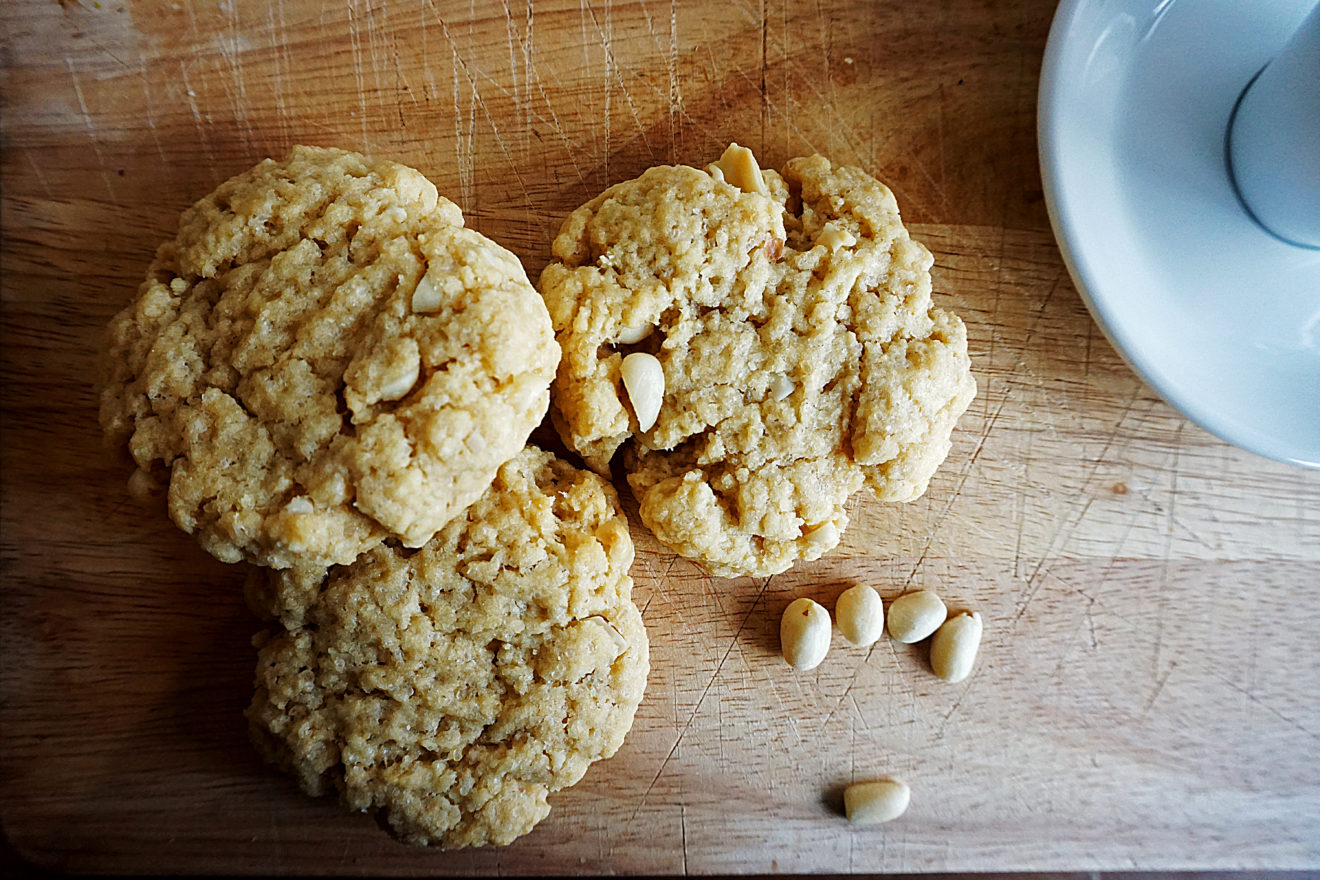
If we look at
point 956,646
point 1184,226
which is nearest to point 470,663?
point 956,646

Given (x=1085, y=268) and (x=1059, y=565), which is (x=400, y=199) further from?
(x=1059, y=565)

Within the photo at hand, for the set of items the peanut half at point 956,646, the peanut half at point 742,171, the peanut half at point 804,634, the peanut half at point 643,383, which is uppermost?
the peanut half at point 742,171

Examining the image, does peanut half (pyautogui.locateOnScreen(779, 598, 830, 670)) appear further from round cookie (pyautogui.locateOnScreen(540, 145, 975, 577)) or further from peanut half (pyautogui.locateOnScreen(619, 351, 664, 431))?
peanut half (pyautogui.locateOnScreen(619, 351, 664, 431))

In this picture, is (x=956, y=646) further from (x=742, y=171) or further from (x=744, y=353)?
(x=742, y=171)

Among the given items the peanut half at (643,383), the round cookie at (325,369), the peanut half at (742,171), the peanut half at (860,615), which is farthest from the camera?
the peanut half at (860,615)

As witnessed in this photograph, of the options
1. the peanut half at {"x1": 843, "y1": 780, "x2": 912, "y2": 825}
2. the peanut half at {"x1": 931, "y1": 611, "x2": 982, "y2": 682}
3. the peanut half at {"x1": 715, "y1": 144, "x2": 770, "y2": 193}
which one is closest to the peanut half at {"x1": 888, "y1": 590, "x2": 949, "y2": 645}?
the peanut half at {"x1": 931, "y1": 611, "x2": 982, "y2": 682}

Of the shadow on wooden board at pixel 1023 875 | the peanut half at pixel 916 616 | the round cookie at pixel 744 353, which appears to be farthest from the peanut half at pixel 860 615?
the shadow on wooden board at pixel 1023 875

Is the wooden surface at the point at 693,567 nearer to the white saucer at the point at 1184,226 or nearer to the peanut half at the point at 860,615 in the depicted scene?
the peanut half at the point at 860,615

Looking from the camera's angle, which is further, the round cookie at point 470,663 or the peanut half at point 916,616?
the peanut half at point 916,616
